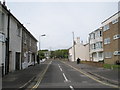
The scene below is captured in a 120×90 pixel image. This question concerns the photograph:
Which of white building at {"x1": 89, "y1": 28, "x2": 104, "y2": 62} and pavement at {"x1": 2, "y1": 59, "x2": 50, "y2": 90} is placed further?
white building at {"x1": 89, "y1": 28, "x2": 104, "y2": 62}

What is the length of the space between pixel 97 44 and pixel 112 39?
22.4 m

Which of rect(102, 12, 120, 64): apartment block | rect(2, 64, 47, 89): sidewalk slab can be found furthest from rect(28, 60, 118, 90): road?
rect(102, 12, 120, 64): apartment block

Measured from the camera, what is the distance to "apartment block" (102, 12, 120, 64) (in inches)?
1470

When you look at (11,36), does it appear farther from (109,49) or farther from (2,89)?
(109,49)

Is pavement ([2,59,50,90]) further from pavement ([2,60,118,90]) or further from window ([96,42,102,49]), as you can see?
window ([96,42,102,49])

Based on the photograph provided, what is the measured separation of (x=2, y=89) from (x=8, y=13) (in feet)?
38.2

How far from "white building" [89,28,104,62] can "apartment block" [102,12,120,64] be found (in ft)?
48.0

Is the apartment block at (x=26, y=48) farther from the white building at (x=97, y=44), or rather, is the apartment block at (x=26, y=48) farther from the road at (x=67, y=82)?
the white building at (x=97, y=44)

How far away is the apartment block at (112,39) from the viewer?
3734 centimetres

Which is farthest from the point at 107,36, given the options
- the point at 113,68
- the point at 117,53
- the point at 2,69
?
the point at 2,69

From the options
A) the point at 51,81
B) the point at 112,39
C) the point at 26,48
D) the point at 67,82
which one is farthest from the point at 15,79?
the point at 112,39

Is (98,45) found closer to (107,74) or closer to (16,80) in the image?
(107,74)

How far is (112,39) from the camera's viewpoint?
40312 millimetres

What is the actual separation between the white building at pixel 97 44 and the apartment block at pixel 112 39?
14.6 meters
